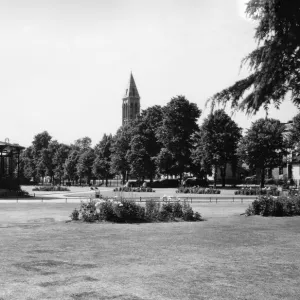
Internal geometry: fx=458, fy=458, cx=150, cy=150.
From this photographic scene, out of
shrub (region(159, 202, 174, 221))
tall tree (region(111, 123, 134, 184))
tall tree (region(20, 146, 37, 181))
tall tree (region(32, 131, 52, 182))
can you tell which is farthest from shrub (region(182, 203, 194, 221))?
tall tree (region(20, 146, 37, 181))

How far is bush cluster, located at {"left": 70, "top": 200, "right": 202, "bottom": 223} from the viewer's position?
21.1 meters

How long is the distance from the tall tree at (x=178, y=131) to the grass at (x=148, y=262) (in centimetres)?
5501

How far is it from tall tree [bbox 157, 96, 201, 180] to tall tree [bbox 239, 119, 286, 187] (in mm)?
11251

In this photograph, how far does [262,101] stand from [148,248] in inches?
209

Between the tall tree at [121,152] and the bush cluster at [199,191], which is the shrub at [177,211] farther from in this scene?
the tall tree at [121,152]

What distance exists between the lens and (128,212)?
839 inches

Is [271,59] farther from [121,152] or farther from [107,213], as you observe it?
[121,152]

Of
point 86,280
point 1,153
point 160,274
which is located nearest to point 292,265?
point 160,274

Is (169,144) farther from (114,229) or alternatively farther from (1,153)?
(114,229)

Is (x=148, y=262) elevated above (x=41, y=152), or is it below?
below

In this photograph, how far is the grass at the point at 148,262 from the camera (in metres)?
8.43

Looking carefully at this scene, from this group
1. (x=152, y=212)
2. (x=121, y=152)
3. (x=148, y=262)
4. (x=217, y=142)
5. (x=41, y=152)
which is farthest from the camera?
(x=41, y=152)

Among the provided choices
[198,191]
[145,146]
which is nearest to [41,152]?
[145,146]

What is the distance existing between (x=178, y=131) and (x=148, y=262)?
6474 centimetres
